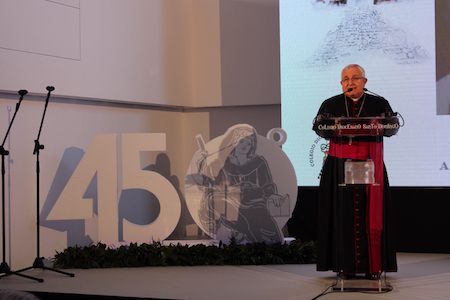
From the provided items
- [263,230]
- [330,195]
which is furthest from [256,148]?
[330,195]

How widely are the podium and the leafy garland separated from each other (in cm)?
105

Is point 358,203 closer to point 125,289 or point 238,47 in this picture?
point 125,289

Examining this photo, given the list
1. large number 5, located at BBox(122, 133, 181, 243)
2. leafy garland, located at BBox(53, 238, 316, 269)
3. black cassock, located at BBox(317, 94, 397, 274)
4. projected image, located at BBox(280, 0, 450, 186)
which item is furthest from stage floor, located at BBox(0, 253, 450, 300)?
projected image, located at BBox(280, 0, 450, 186)

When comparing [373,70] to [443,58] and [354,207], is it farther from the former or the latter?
[354,207]

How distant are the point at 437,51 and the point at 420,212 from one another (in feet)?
5.90

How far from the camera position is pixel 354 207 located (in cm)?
425

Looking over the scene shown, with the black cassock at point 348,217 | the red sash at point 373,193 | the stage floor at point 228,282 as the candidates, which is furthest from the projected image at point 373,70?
the red sash at point 373,193

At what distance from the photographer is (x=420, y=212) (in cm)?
601

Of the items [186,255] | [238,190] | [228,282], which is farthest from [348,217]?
[186,255]

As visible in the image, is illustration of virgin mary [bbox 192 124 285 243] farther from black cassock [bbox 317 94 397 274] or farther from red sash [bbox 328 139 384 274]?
red sash [bbox 328 139 384 274]

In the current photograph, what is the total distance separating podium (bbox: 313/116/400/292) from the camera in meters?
3.90

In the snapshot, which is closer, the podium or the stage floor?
the podium

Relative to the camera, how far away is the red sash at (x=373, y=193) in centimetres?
415

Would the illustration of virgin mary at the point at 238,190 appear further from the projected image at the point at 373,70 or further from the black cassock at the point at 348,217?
the black cassock at the point at 348,217
